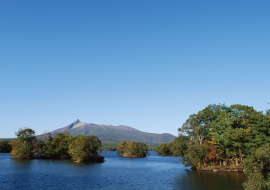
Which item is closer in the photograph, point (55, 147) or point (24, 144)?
point (24, 144)

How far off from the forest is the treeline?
1704 inches

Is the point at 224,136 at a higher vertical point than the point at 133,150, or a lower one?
higher

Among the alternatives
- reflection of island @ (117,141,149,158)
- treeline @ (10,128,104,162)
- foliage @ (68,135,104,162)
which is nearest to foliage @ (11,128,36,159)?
treeline @ (10,128,104,162)

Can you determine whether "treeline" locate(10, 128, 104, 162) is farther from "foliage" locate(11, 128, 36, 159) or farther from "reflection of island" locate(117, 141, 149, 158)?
"reflection of island" locate(117, 141, 149, 158)

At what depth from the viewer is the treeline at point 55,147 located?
93.2 meters

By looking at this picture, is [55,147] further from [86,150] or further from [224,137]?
[224,137]

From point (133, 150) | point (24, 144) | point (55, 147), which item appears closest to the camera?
point (24, 144)

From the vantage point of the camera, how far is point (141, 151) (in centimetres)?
14712

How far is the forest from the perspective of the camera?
55.2 m

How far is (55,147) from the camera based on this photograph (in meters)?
115

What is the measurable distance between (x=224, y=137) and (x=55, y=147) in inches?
3525

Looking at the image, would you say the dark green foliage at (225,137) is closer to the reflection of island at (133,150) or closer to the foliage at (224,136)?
the foliage at (224,136)

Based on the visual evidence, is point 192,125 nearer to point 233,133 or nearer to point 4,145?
point 233,133

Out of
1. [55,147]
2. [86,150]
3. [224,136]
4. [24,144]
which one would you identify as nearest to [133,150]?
[55,147]
